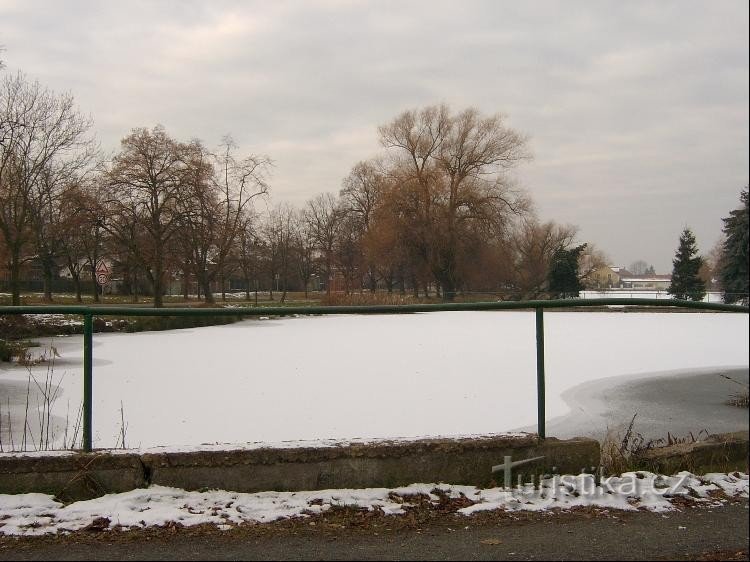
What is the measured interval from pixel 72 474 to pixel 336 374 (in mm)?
2154

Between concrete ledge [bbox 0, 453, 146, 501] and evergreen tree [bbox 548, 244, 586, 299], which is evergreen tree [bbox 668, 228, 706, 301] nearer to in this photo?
evergreen tree [bbox 548, 244, 586, 299]

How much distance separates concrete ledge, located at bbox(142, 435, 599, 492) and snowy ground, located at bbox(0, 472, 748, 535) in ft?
0.31

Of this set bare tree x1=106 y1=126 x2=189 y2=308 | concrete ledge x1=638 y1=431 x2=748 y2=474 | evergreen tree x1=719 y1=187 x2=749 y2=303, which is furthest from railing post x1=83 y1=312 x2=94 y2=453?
bare tree x1=106 y1=126 x2=189 y2=308

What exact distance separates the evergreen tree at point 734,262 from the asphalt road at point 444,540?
725 cm

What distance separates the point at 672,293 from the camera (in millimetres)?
28656

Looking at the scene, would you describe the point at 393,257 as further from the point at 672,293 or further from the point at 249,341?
the point at 249,341

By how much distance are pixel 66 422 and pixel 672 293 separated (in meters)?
28.0

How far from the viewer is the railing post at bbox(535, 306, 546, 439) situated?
201 inches

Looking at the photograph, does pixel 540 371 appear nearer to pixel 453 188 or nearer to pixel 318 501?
pixel 318 501

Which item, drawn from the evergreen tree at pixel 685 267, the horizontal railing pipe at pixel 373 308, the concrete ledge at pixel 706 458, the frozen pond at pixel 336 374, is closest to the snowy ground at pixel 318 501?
the concrete ledge at pixel 706 458

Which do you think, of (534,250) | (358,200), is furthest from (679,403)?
(358,200)

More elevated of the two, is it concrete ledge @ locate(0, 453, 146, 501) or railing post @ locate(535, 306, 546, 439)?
railing post @ locate(535, 306, 546, 439)

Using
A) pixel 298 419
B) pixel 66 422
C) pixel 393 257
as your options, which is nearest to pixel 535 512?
pixel 298 419

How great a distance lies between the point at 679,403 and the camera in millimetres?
5531
